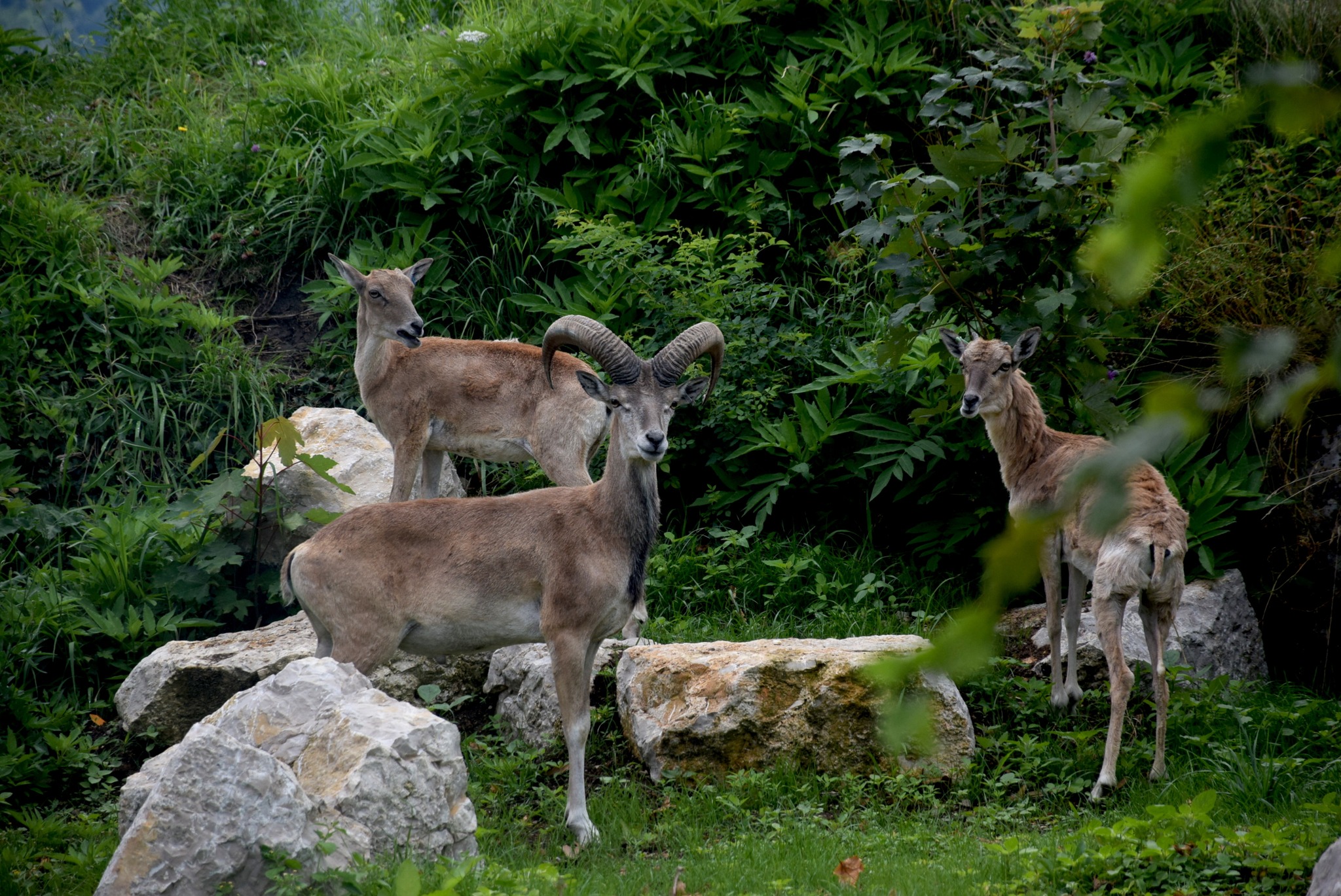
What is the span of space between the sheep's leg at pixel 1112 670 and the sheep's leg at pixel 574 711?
289 cm

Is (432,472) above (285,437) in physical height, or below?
below

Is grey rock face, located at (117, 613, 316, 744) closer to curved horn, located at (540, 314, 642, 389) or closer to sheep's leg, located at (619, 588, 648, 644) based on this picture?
sheep's leg, located at (619, 588, 648, 644)

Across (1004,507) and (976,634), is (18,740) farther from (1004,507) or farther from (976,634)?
(976,634)

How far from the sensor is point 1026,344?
7.95 metres

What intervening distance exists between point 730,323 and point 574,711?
4.46m

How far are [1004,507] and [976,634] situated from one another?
843 cm

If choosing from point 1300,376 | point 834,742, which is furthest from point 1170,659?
point 1300,376

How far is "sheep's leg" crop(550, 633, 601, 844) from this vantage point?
6398 mm

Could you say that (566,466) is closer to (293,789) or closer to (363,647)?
(363,647)

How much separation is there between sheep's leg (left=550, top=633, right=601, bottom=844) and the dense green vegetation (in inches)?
9.8

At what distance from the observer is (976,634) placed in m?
1.29

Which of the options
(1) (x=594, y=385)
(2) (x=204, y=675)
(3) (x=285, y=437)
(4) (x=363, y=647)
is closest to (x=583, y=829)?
(4) (x=363, y=647)

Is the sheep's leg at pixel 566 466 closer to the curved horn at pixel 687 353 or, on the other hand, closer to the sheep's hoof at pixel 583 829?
the curved horn at pixel 687 353

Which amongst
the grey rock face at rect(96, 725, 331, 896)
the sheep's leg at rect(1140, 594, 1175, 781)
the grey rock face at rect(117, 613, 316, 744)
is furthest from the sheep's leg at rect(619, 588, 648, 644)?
the grey rock face at rect(96, 725, 331, 896)
